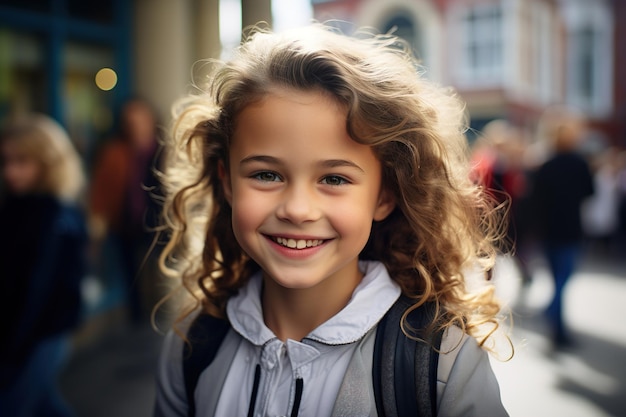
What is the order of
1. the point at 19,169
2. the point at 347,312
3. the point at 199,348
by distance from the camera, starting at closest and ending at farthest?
the point at 347,312 → the point at 199,348 → the point at 19,169

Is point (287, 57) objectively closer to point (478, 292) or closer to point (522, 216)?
point (478, 292)

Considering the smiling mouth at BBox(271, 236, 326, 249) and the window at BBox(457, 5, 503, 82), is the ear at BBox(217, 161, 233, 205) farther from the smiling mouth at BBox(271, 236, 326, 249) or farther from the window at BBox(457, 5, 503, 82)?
the window at BBox(457, 5, 503, 82)

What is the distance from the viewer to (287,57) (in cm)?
147

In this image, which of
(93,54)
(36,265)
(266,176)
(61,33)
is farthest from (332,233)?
(93,54)

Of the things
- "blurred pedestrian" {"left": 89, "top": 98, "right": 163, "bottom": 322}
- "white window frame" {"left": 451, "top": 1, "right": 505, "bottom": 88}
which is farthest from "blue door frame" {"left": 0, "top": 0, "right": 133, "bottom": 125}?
"white window frame" {"left": 451, "top": 1, "right": 505, "bottom": 88}

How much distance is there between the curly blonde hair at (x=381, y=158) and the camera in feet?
4.77

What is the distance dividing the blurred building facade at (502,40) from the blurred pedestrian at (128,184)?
11.3 metres

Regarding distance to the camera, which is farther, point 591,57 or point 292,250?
point 591,57

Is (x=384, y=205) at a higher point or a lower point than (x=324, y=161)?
lower

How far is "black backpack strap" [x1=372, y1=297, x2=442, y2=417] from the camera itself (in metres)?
1.34

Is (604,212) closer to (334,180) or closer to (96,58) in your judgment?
(96,58)

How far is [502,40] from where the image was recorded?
17.0 metres

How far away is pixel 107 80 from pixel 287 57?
5.12 m

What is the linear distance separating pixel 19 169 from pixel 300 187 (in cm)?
227
